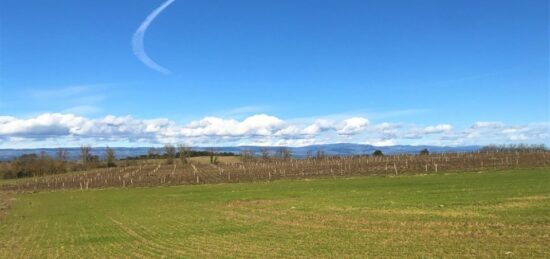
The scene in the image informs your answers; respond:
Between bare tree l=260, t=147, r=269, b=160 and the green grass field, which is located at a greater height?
bare tree l=260, t=147, r=269, b=160

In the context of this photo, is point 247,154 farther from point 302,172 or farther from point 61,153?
point 302,172

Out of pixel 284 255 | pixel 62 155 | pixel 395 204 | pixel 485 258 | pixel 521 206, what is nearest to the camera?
pixel 485 258

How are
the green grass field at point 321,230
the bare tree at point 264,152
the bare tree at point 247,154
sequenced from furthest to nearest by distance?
the bare tree at point 264,152
the bare tree at point 247,154
the green grass field at point 321,230

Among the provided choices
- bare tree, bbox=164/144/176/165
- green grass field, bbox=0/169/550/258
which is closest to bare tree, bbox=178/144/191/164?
bare tree, bbox=164/144/176/165

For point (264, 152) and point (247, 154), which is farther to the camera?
point (264, 152)

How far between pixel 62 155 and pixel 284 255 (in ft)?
568

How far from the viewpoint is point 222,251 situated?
16125mm

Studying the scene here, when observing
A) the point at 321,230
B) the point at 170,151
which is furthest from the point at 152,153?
the point at 321,230

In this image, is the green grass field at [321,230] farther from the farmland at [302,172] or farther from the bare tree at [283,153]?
the bare tree at [283,153]

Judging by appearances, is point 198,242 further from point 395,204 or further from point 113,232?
point 395,204

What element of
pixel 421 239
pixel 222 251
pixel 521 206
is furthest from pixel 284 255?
pixel 521 206

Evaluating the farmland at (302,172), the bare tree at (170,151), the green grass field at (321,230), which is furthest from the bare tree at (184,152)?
the green grass field at (321,230)

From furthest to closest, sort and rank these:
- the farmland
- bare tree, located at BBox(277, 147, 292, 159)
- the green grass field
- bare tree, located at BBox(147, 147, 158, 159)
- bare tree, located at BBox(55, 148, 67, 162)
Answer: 1. bare tree, located at BBox(147, 147, 158, 159)
2. bare tree, located at BBox(277, 147, 292, 159)
3. bare tree, located at BBox(55, 148, 67, 162)
4. the farmland
5. the green grass field

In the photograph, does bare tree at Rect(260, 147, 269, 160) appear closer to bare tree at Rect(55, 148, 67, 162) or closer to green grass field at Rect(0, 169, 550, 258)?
bare tree at Rect(55, 148, 67, 162)
